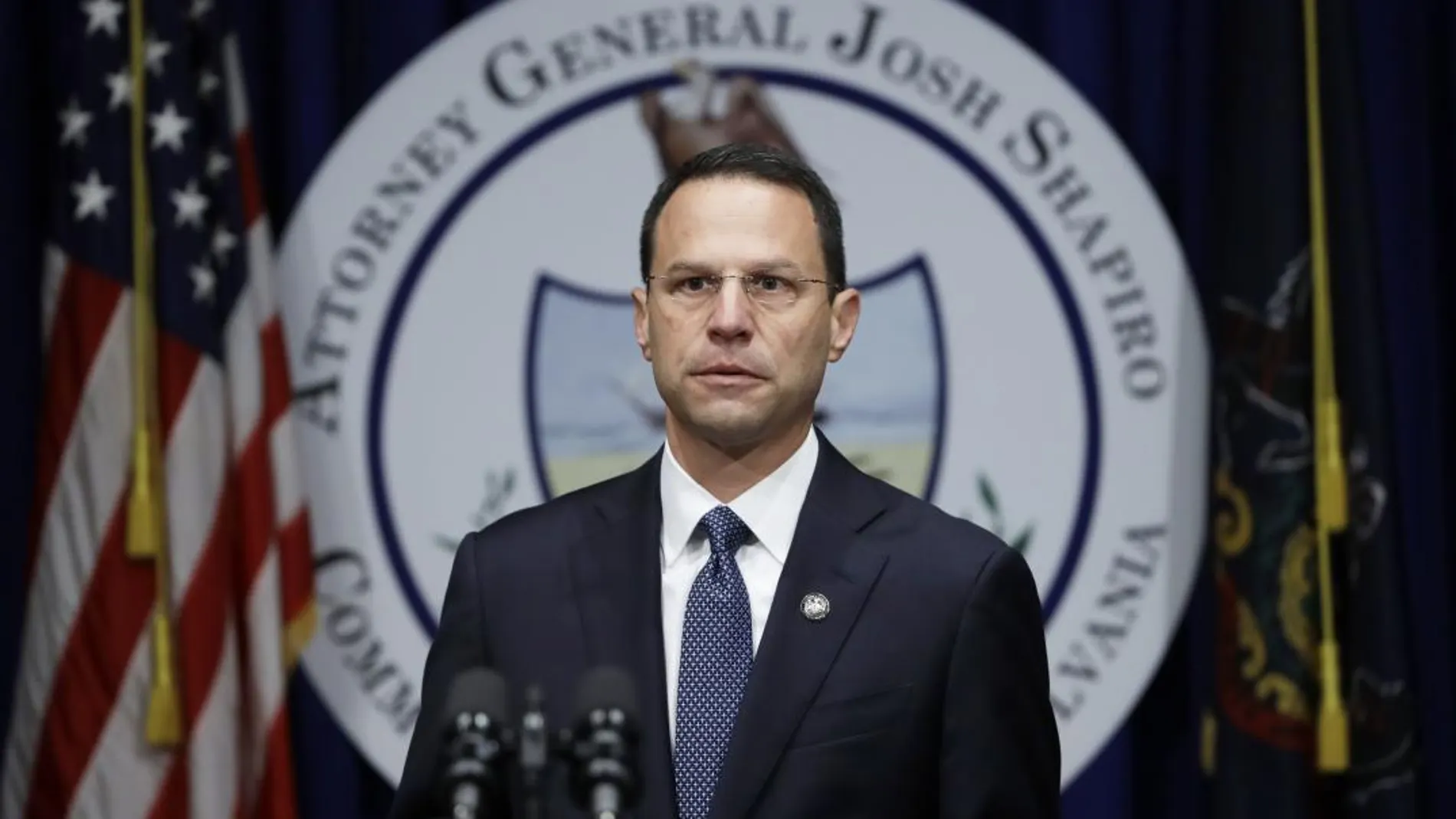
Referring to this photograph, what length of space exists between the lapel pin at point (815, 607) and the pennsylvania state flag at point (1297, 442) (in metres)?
1.92

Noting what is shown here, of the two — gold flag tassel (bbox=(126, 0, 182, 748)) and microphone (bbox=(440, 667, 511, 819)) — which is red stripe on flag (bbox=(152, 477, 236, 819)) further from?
microphone (bbox=(440, 667, 511, 819))

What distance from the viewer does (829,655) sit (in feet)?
6.91

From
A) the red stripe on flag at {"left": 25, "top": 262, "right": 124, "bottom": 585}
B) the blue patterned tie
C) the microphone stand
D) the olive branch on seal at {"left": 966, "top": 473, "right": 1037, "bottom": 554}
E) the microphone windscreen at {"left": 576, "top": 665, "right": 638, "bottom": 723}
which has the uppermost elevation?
the red stripe on flag at {"left": 25, "top": 262, "right": 124, "bottom": 585}

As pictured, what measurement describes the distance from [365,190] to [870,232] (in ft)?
3.29

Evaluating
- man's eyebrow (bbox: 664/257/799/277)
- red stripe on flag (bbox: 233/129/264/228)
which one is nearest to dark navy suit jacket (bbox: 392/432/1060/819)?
man's eyebrow (bbox: 664/257/799/277)

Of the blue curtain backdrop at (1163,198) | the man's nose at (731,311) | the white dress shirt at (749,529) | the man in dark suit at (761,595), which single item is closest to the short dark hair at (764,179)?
the man in dark suit at (761,595)

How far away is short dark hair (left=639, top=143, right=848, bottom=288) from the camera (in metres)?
2.22

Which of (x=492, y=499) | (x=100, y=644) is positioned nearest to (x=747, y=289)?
(x=492, y=499)

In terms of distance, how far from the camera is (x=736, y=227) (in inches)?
86.0

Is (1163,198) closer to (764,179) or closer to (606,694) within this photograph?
(764,179)

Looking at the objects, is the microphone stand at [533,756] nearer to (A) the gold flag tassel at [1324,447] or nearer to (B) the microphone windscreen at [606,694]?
(B) the microphone windscreen at [606,694]

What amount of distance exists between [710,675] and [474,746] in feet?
1.77

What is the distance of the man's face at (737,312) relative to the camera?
2158 mm

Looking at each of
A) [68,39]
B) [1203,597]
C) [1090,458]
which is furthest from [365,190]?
[1203,597]
